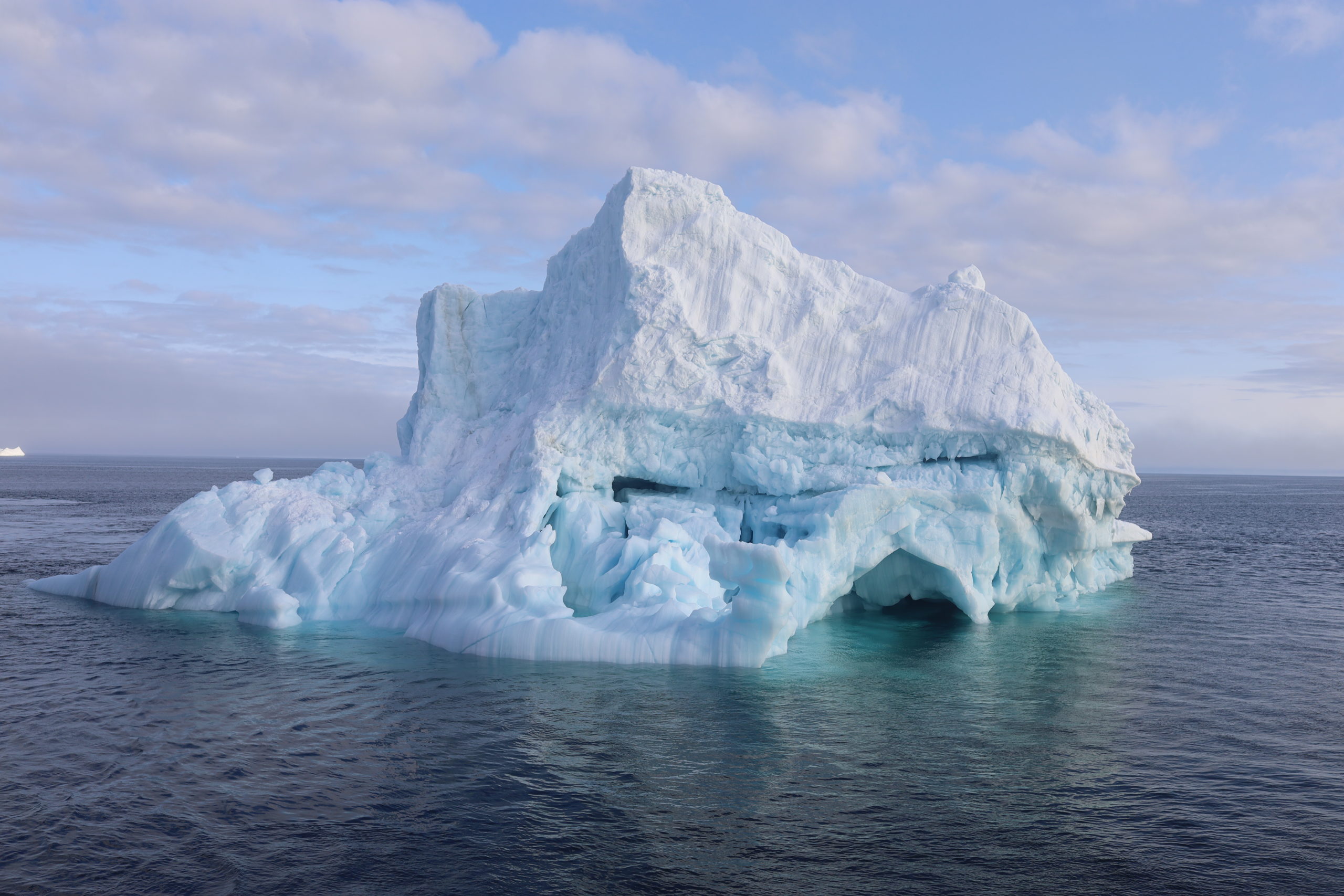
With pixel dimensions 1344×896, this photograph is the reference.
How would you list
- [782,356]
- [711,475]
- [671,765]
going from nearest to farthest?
[671,765] < [782,356] < [711,475]

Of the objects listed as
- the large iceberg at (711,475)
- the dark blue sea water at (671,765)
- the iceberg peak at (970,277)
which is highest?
the iceberg peak at (970,277)

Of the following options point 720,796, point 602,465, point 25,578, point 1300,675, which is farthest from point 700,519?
point 25,578

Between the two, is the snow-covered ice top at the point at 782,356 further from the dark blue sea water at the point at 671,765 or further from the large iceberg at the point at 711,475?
the dark blue sea water at the point at 671,765

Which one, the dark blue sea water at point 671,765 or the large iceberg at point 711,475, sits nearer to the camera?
the dark blue sea water at point 671,765

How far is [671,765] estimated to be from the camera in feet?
43.1

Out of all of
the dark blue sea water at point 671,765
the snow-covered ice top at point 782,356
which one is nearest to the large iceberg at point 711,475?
the snow-covered ice top at point 782,356

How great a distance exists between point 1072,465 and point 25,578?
3522 centimetres

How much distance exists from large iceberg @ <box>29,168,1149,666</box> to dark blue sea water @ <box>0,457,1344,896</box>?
227cm

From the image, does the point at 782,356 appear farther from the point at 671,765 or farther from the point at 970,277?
the point at 671,765

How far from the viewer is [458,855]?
34.4ft

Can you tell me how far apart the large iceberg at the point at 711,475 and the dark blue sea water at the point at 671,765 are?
227 centimetres

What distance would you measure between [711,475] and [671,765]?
1345cm

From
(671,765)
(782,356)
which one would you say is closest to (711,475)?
(782,356)

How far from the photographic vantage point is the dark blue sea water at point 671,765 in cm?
1021
